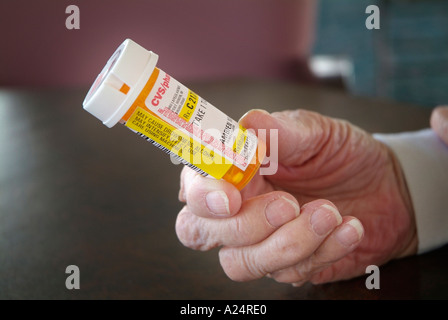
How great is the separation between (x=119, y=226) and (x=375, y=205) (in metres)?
0.39

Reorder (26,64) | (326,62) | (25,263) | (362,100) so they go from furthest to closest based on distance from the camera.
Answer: (326,62) < (26,64) < (362,100) < (25,263)

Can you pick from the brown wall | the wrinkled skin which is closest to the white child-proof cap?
the wrinkled skin

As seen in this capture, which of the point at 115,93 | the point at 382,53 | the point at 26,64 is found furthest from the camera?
the point at 26,64

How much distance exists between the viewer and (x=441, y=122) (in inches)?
28.2

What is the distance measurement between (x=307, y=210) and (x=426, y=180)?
0.27 m

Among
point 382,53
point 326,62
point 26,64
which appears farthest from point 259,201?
point 326,62

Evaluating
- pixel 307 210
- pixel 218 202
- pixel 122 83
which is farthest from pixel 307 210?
pixel 122 83

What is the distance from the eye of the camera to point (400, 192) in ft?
2.31

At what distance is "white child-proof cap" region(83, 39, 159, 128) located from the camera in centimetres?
45

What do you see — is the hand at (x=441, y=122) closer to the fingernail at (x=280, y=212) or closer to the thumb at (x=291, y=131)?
the thumb at (x=291, y=131)

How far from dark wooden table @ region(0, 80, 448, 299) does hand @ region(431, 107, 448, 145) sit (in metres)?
0.20

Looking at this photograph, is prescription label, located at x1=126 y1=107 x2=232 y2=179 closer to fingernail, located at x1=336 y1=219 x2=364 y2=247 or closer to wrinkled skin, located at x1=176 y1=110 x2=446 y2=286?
wrinkled skin, located at x1=176 y1=110 x2=446 y2=286
